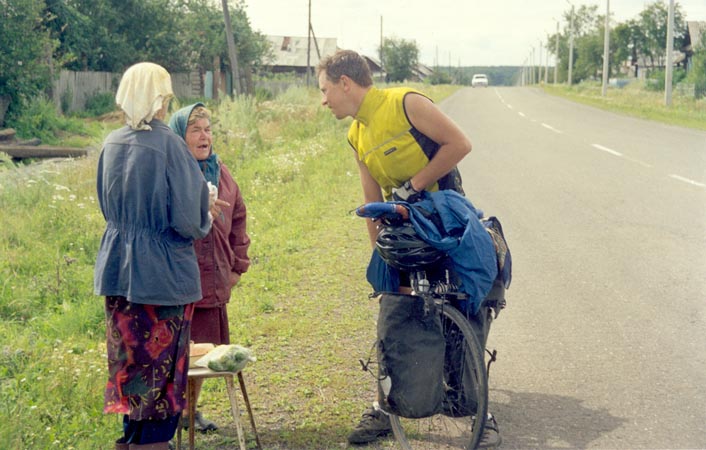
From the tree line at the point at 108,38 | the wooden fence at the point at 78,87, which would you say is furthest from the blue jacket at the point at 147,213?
the wooden fence at the point at 78,87

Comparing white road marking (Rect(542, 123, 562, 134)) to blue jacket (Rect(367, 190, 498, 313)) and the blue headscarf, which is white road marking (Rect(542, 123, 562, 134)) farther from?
blue jacket (Rect(367, 190, 498, 313))

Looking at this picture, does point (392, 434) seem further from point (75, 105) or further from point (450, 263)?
point (75, 105)

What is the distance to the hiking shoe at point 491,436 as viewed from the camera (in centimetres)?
413

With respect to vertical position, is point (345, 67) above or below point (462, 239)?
above

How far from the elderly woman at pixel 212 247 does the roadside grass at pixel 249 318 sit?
52 centimetres

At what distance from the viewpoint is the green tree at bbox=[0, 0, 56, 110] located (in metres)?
26.9

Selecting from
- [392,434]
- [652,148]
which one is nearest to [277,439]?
[392,434]

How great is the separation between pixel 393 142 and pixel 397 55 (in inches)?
3927

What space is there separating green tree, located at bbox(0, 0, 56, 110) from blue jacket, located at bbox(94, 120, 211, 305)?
25.6 meters

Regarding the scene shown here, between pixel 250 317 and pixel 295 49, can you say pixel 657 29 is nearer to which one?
pixel 295 49

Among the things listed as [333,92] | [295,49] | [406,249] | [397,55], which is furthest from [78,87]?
[397,55]

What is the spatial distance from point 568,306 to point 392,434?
281 centimetres

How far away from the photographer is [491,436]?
420cm

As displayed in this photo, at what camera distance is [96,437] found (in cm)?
434
